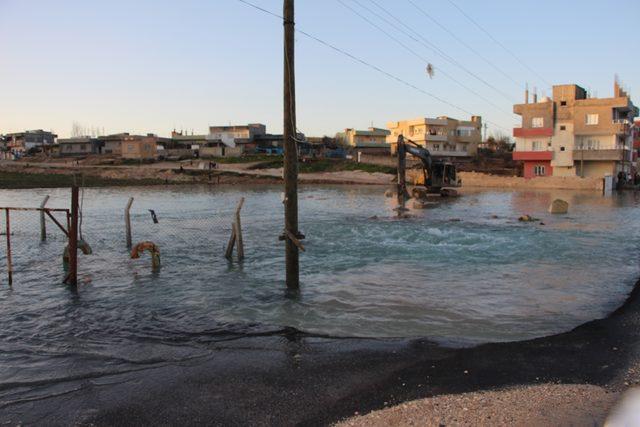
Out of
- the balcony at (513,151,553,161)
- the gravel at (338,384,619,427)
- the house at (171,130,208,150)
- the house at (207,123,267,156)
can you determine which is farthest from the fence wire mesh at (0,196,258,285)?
the house at (171,130,208,150)

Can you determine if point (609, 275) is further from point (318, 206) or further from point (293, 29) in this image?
point (318, 206)

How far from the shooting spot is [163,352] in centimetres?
781

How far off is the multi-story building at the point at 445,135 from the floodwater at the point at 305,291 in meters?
76.5

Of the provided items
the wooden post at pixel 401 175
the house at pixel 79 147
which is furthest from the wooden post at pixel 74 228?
the house at pixel 79 147

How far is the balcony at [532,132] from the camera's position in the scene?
6819cm

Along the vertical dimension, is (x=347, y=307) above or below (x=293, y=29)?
below

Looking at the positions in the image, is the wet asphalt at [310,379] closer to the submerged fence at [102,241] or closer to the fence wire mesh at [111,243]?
the submerged fence at [102,241]

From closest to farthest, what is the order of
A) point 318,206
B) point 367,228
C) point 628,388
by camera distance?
point 628,388
point 367,228
point 318,206

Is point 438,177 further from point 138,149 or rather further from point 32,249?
point 138,149

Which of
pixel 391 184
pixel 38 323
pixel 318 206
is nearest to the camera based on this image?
pixel 38 323

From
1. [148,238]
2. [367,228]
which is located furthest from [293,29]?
[367,228]

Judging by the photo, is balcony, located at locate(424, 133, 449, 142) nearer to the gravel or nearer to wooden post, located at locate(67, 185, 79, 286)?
wooden post, located at locate(67, 185, 79, 286)

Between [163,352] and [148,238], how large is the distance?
565 inches

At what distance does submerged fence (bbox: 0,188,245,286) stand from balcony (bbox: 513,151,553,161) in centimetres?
5068
